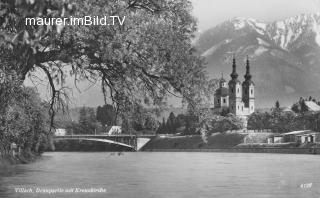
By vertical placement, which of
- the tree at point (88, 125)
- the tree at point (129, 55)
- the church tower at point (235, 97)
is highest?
the church tower at point (235, 97)

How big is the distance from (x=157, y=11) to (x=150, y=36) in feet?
2.51

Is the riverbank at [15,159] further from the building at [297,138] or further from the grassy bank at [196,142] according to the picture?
the grassy bank at [196,142]

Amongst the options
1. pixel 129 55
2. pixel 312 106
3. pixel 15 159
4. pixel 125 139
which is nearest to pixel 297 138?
pixel 125 139

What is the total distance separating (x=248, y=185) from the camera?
31.4 m

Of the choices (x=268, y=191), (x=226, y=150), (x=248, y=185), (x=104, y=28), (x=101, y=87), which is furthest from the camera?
(x=226, y=150)

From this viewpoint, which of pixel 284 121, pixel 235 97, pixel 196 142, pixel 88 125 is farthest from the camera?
pixel 235 97

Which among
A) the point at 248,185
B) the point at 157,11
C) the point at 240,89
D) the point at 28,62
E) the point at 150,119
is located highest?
the point at 240,89

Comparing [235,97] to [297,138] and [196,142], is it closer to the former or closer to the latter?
[196,142]

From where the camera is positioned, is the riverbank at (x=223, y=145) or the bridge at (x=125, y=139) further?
the bridge at (x=125, y=139)

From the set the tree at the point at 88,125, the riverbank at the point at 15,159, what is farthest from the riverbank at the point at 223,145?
the riverbank at the point at 15,159

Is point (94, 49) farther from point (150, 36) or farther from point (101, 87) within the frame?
point (101, 87)

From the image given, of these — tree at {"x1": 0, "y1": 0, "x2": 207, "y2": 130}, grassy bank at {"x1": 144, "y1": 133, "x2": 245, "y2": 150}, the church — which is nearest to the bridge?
grassy bank at {"x1": 144, "y1": 133, "x2": 245, "y2": 150}

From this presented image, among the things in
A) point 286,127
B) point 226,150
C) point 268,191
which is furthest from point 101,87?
point 286,127

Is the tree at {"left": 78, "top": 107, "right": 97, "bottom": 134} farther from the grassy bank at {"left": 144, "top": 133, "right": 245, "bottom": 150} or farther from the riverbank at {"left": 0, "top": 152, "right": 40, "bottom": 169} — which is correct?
the riverbank at {"left": 0, "top": 152, "right": 40, "bottom": 169}
